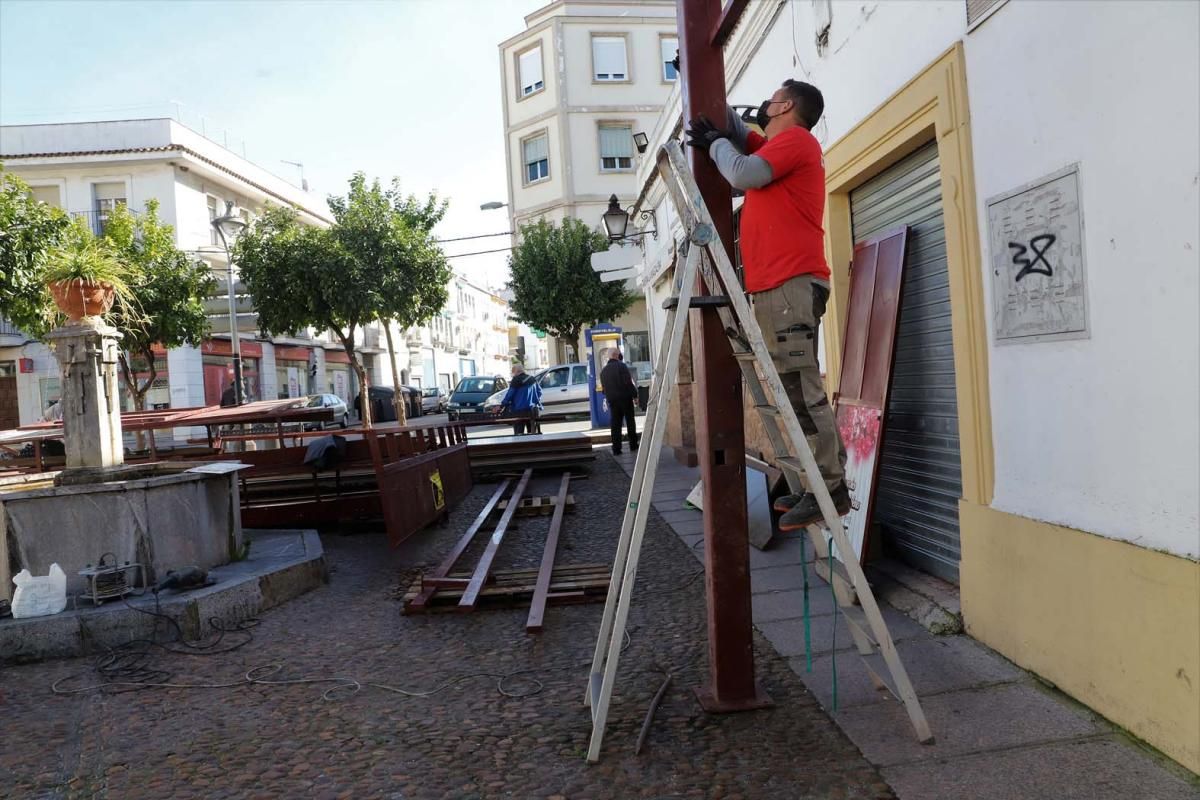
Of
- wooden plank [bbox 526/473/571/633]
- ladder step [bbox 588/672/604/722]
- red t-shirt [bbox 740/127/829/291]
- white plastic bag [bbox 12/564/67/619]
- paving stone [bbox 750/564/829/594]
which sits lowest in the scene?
paving stone [bbox 750/564/829/594]

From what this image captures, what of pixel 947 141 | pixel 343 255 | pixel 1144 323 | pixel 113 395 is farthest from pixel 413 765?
pixel 343 255

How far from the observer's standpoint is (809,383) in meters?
3.15

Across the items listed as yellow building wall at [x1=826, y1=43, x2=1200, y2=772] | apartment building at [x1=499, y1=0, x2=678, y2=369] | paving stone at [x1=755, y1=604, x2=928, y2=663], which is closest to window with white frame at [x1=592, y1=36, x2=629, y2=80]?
apartment building at [x1=499, y1=0, x2=678, y2=369]

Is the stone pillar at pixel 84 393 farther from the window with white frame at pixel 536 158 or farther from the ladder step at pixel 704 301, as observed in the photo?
the window with white frame at pixel 536 158

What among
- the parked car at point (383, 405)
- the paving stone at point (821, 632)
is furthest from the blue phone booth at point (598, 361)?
the paving stone at point (821, 632)

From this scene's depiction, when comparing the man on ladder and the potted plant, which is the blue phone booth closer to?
the potted plant

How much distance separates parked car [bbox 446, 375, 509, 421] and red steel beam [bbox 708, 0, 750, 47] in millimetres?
25497

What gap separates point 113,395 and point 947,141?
235 inches

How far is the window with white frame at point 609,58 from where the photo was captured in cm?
3547

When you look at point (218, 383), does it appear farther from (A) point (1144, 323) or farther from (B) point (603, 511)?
(A) point (1144, 323)

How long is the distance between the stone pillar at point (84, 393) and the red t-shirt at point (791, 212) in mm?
5054

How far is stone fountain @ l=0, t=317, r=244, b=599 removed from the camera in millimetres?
5438

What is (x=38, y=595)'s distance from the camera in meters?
4.97

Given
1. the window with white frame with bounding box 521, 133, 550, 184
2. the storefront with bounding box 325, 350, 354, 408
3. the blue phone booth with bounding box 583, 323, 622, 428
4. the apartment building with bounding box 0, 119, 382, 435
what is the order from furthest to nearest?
the storefront with bounding box 325, 350, 354, 408, the window with white frame with bounding box 521, 133, 550, 184, the apartment building with bounding box 0, 119, 382, 435, the blue phone booth with bounding box 583, 323, 622, 428
